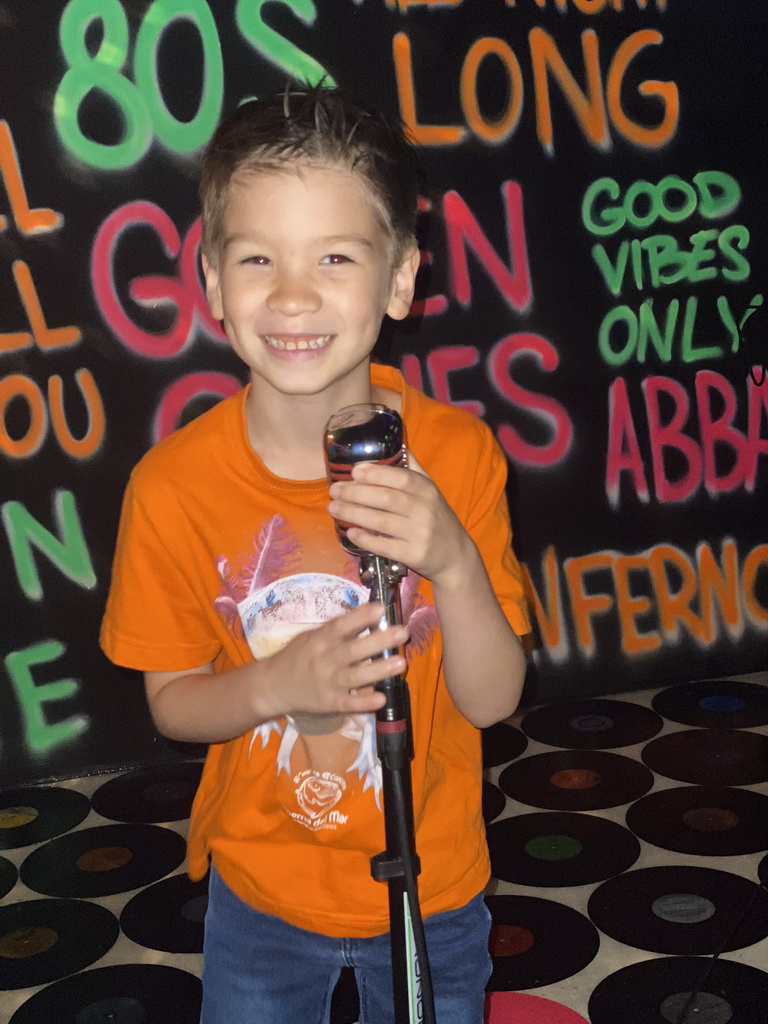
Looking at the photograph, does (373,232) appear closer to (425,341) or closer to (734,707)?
(425,341)

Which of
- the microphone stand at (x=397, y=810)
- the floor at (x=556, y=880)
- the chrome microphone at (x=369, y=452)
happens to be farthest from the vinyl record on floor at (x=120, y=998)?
the chrome microphone at (x=369, y=452)

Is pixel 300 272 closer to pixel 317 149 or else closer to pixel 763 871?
pixel 317 149

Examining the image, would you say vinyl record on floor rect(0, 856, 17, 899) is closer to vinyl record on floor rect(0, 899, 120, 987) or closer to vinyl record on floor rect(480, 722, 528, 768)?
vinyl record on floor rect(0, 899, 120, 987)

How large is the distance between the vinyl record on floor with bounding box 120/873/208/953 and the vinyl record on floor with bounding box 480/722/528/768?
777 millimetres

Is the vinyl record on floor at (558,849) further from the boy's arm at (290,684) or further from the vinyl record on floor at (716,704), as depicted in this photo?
the boy's arm at (290,684)

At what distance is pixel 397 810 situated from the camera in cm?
89

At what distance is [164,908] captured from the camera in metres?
2.34

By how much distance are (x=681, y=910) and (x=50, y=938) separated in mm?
1169

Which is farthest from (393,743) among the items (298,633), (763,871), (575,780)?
(575,780)

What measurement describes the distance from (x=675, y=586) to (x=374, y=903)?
220cm

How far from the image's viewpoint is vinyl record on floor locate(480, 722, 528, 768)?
289 cm

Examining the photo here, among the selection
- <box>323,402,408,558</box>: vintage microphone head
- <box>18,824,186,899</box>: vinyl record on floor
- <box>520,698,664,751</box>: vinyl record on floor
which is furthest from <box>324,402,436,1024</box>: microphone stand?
<box>520,698,664,751</box>: vinyl record on floor

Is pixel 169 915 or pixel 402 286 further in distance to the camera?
pixel 169 915

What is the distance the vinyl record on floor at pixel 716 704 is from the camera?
3016 millimetres
